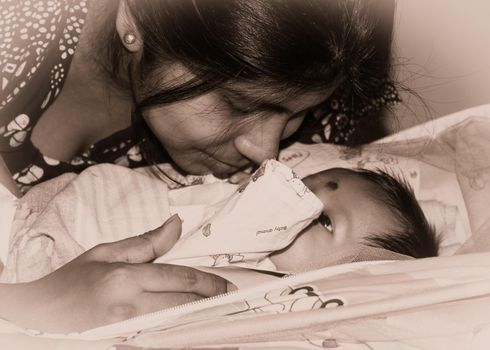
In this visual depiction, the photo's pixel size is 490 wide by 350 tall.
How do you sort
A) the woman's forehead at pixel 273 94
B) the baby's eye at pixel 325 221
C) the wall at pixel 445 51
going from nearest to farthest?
the woman's forehead at pixel 273 94 < the baby's eye at pixel 325 221 < the wall at pixel 445 51

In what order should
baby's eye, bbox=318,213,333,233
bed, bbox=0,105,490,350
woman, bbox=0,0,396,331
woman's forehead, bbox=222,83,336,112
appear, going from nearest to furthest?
bed, bbox=0,105,490,350 → woman, bbox=0,0,396,331 → woman's forehead, bbox=222,83,336,112 → baby's eye, bbox=318,213,333,233

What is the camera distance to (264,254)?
1040 mm

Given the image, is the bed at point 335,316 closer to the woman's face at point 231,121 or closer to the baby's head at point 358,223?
the baby's head at point 358,223

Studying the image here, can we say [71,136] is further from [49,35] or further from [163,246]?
[163,246]

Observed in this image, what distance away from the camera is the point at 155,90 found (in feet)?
3.28

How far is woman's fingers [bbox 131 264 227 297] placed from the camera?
79 cm

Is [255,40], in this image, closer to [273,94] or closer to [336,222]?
[273,94]

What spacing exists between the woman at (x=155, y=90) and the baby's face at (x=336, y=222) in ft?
0.40

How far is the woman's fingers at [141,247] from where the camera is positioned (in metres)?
0.86

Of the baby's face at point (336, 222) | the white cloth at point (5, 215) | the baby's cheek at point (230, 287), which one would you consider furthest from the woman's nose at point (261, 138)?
the white cloth at point (5, 215)

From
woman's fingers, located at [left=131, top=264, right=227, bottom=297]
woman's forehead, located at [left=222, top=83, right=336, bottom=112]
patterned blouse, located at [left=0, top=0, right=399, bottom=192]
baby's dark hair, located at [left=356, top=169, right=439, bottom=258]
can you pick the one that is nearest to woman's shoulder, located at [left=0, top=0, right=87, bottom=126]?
patterned blouse, located at [left=0, top=0, right=399, bottom=192]

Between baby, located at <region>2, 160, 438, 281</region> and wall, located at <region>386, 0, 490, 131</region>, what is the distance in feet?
1.01

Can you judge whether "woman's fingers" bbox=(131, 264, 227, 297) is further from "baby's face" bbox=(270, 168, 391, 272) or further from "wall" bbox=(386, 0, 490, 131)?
"wall" bbox=(386, 0, 490, 131)

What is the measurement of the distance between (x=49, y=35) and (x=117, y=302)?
0.48 meters
